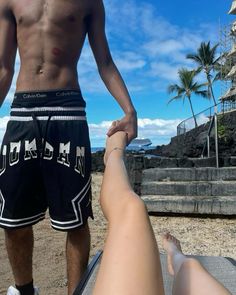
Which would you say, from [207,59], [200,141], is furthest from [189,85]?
[200,141]

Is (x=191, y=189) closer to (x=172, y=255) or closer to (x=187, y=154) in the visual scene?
(x=172, y=255)

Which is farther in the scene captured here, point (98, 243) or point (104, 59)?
point (98, 243)

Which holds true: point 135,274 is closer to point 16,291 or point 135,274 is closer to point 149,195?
point 16,291

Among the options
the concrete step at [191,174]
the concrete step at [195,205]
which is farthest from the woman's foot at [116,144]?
the concrete step at [191,174]

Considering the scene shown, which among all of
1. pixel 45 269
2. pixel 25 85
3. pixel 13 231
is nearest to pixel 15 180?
pixel 13 231

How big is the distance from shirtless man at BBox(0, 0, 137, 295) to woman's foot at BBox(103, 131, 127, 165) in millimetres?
113

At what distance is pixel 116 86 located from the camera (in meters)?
1.96

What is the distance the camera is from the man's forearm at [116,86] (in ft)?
6.19

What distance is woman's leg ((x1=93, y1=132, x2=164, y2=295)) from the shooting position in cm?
89

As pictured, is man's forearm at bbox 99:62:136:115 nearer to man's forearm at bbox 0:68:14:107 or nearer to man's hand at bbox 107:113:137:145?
man's hand at bbox 107:113:137:145

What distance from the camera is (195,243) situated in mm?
4098

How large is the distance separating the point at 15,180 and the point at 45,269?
1.66m

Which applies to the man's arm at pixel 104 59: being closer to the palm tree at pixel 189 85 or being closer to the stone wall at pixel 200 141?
the stone wall at pixel 200 141

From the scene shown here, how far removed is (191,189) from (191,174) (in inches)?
31.0
